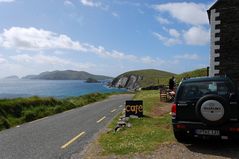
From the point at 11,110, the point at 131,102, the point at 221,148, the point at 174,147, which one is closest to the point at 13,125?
the point at 11,110

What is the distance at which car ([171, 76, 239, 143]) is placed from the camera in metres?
8.50

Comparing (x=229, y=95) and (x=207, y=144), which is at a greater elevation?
(x=229, y=95)

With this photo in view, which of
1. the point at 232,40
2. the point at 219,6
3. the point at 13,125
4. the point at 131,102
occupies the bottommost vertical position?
the point at 13,125

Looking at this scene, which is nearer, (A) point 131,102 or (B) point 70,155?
(B) point 70,155

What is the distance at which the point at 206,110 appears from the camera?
8.55 meters

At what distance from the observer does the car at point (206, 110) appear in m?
8.50

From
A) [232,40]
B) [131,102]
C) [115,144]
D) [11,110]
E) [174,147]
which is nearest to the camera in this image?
[174,147]

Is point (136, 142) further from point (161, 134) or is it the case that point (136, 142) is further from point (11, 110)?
point (11, 110)

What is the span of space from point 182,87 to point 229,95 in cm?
138

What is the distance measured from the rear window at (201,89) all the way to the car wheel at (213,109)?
0.61 metres

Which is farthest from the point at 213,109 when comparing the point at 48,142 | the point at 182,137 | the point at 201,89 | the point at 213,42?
the point at 213,42

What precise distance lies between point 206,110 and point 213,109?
185 mm

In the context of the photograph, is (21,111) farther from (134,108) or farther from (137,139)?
(137,139)

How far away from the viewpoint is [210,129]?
877cm
